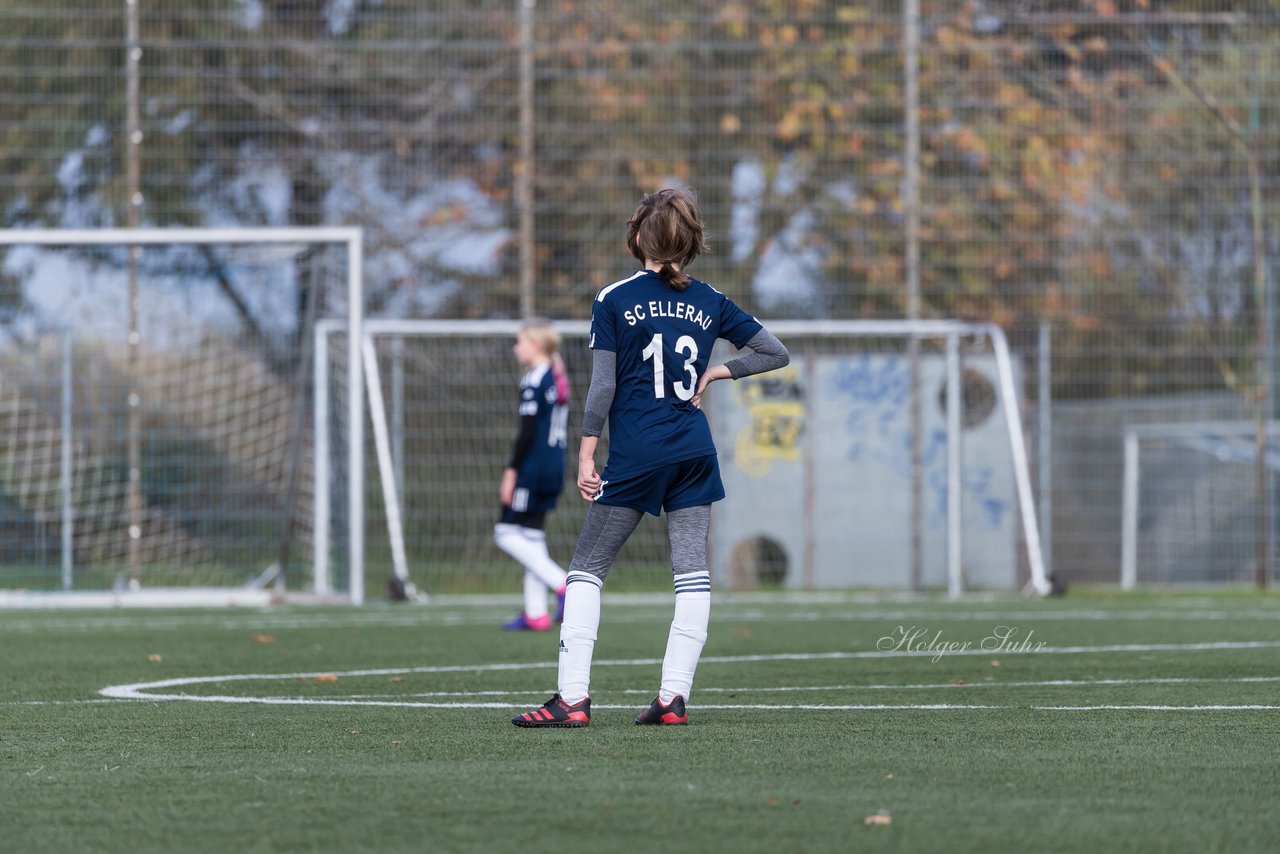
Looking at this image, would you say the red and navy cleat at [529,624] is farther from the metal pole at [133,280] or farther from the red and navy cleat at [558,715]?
the red and navy cleat at [558,715]

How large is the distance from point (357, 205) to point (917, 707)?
9741 mm

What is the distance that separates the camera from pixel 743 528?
14.4 meters

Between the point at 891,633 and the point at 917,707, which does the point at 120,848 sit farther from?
the point at 891,633

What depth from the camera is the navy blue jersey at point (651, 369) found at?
17.3ft

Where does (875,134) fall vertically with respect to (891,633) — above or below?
above

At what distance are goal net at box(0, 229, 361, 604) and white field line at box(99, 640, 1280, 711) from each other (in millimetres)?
5807

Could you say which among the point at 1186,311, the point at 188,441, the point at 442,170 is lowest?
the point at 188,441

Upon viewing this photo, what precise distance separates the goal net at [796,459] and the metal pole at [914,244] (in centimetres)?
3

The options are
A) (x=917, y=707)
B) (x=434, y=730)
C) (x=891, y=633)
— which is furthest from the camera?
(x=891, y=633)

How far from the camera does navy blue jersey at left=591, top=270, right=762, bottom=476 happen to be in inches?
208

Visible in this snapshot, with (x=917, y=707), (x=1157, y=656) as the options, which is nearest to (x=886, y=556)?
(x=1157, y=656)

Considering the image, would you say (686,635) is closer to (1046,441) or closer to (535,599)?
(535,599)

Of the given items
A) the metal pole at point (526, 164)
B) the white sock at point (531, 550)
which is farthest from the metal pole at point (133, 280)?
the white sock at point (531, 550)

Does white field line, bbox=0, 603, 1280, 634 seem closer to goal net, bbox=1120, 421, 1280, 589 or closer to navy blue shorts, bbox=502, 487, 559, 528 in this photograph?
navy blue shorts, bbox=502, 487, 559, 528
